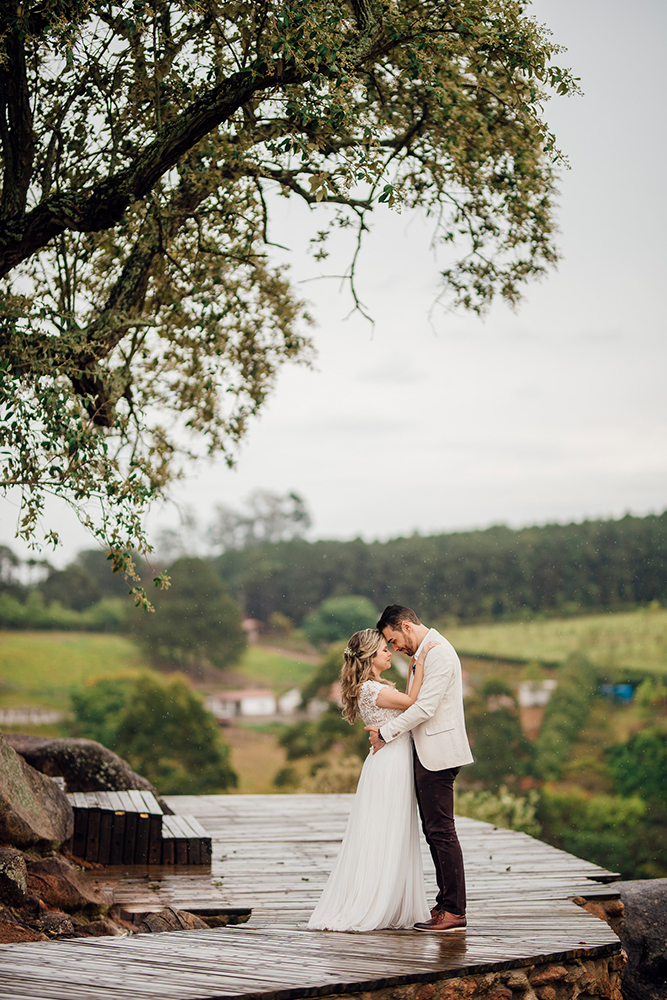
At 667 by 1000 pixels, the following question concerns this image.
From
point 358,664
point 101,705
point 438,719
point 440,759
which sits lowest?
point 101,705

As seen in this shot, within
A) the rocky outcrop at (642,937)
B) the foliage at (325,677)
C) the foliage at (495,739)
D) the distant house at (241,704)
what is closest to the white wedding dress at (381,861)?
the rocky outcrop at (642,937)

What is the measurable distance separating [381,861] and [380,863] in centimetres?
1

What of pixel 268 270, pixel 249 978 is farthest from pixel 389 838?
pixel 268 270

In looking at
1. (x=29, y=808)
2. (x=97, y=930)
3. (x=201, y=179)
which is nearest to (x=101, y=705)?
(x=29, y=808)

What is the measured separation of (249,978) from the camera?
10.9ft

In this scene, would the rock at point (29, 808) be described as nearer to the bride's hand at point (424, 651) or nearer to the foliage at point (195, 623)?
the bride's hand at point (424, 651)

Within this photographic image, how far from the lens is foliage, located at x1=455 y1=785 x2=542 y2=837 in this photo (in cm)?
2094

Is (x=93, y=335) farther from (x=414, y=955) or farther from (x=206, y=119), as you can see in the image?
(x=414, y=955)

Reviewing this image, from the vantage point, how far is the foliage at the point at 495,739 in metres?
24.8

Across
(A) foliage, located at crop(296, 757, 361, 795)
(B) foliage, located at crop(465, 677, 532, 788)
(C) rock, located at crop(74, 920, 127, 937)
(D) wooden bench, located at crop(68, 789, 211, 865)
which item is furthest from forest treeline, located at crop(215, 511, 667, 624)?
(C) rock, located at crop(74, 920, 127, 937)

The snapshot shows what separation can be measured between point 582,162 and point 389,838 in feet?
77.2

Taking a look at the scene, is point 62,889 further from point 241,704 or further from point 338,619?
point 338,619

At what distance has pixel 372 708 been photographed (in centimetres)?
464

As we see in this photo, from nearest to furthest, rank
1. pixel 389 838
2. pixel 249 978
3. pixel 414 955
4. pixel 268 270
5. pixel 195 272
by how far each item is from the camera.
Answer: pixel 249 978 → pixel 414 955 → pixel 389 838 → pixel 195 272 → pixel 268 270
